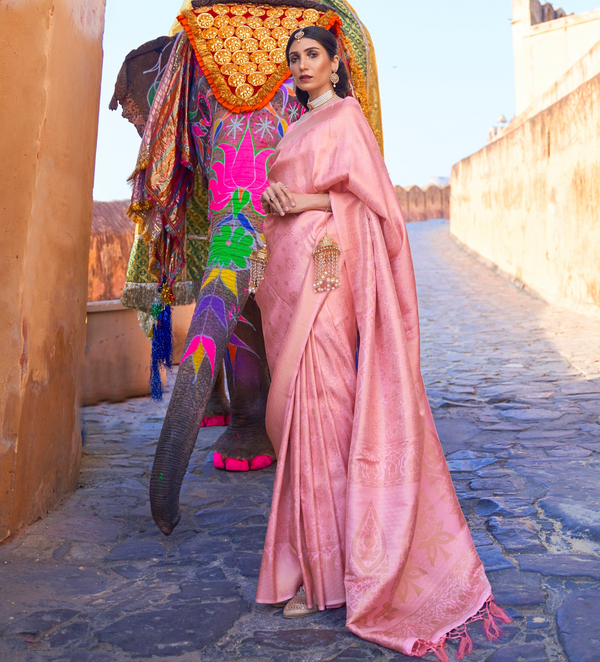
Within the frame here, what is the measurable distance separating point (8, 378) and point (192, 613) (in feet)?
3.89

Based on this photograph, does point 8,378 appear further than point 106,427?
No

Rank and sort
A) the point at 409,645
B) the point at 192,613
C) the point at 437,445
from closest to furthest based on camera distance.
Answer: the point at 409,645, the point at 192,613, the point at 437,445

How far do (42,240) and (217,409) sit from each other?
212 cm

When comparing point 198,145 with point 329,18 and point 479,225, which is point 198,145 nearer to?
point 329,18

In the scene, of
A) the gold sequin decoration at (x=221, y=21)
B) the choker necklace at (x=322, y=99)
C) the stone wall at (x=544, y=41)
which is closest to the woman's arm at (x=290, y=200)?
the choker necklace at (x=322, y=99)

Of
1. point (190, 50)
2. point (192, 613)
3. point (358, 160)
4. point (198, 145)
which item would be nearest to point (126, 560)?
point (192, 613)

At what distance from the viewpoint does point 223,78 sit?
10.8 feet

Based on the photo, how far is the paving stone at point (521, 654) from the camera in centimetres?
181

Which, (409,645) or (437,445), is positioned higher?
(437,445)

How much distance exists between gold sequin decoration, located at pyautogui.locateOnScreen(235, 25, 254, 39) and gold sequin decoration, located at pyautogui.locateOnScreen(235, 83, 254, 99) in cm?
29

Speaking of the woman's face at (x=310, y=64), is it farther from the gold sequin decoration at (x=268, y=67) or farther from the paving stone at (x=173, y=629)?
the paving stone at (x=173, y=629)

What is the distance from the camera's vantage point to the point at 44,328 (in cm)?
291

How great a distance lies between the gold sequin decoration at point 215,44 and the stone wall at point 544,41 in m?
17.3

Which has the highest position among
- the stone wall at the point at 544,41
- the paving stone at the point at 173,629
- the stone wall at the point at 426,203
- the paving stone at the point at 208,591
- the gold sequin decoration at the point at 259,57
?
the stone wall at the point at 544,41
